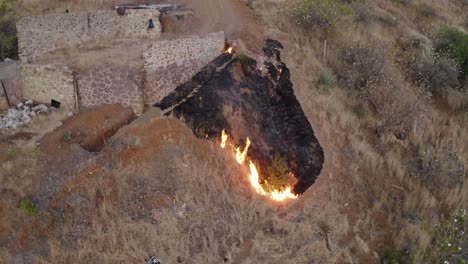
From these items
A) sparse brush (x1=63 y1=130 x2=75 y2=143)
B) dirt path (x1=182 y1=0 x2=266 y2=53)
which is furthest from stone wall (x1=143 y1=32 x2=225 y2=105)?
sparse brush (x1=63 y1=130 x2=75 y2=143)

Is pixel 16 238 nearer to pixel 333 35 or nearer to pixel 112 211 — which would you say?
pixel 112 211

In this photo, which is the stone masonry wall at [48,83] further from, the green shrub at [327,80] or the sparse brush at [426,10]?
the sparse brush at [426,10]

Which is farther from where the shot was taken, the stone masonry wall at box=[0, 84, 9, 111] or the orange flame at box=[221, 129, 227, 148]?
the stone masonry wall at box=[0, 84, 9, 111]

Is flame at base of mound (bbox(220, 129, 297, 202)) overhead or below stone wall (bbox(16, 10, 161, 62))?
below

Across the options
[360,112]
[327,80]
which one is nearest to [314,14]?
[327,80]

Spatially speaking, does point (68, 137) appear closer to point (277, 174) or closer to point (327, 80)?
point (277, 174)

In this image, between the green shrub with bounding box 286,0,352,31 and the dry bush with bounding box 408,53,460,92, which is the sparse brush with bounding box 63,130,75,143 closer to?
the green shrub with bounding box 286,0,352,31
